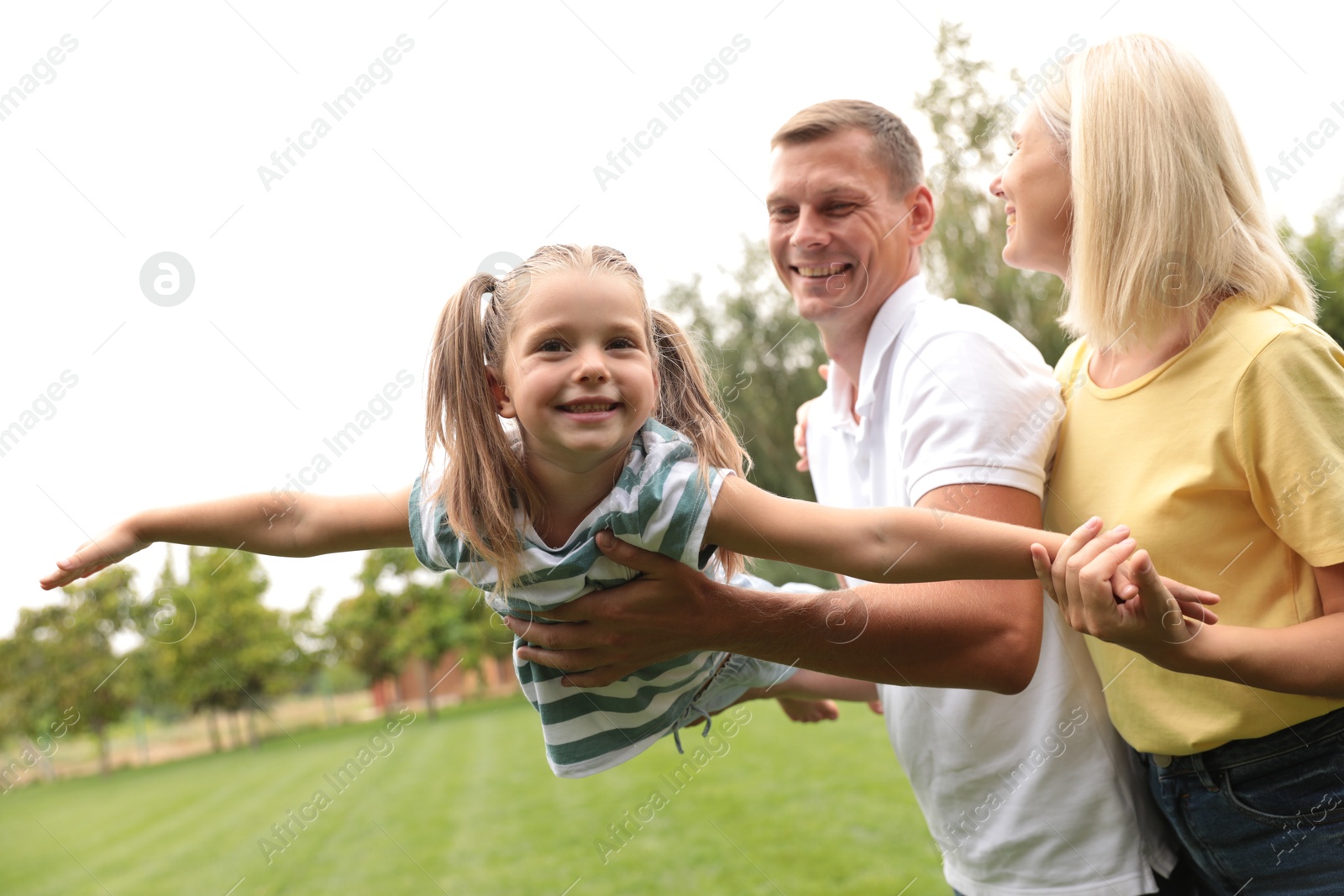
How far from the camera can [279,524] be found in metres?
2.19

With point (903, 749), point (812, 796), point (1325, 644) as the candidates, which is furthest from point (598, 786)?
point (1325, 644)

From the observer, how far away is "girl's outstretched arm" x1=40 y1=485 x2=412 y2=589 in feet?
7.14

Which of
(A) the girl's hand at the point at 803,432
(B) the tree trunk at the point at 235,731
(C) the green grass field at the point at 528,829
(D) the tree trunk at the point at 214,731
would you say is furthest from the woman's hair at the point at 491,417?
(B) the tree trunk at the point at 235,731

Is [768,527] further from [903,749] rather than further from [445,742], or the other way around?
[445,742]

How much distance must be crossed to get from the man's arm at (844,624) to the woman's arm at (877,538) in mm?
100

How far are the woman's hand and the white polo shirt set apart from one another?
0.97 feet

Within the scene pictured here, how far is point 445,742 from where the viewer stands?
80.4 feet

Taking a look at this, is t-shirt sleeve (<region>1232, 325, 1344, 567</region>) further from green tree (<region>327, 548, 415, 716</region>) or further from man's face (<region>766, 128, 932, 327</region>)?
green tree (<region>327, 548, 415, 716</region>)

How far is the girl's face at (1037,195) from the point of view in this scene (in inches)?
85.2

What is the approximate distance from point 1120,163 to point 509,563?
1.53 metres

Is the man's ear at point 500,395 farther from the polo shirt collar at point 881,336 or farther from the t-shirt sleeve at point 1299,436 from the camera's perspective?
the t-shirt sleeve at point 1299,436

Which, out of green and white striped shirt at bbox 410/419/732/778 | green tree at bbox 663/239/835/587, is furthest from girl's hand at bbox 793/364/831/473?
green tree at bbox 663/239/835/587

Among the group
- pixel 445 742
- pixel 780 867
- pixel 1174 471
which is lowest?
pixel 445 742

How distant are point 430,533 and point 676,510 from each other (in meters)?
0.57
